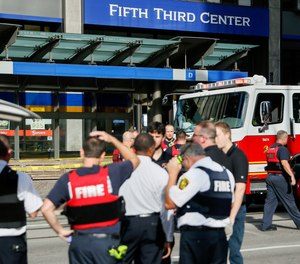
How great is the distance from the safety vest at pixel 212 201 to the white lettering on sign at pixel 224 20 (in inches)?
900

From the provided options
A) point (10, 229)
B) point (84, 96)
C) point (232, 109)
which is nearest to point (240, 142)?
point (232, 109)

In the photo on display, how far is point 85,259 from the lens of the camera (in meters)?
4.70

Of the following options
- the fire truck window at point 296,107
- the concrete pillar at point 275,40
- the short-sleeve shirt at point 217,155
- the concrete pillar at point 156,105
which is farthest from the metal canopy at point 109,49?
the short-sleeve shirt at point 217,155

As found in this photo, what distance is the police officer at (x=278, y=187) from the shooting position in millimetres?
10898

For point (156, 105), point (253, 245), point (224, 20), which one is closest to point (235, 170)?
point (253, 245)

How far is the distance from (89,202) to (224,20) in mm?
24275

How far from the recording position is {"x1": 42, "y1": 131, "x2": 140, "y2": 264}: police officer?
15.4ft

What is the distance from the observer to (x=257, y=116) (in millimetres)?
12664

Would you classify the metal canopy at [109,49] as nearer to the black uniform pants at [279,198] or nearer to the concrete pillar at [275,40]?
the concrete pillar at [275,40]

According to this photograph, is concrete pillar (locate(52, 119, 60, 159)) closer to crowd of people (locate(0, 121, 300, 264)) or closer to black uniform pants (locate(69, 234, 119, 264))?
crowd of people (locate(0, 121, 300, 264))

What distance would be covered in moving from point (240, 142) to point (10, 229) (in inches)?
322

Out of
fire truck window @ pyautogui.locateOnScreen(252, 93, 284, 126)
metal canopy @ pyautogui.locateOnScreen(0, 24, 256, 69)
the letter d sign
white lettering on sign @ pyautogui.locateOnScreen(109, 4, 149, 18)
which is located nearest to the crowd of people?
fire truck window @ pyautogui.locateOnScreen(252, 93, 284, 126)

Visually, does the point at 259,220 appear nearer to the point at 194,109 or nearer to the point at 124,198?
the point at 194,109

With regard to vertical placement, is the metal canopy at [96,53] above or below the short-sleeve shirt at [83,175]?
above
